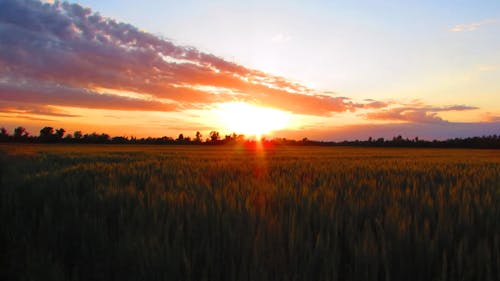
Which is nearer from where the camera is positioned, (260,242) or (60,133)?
(260,242)

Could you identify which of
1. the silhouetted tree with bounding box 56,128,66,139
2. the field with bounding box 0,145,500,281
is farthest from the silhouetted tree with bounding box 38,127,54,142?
the field with bounding box 0,145,500,281

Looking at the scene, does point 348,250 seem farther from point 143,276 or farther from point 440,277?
point 143,276

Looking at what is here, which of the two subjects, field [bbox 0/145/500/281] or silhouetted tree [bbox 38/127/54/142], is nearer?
field [bbox 0/145/500/281]

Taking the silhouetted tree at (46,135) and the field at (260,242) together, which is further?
the silhouetted tree at (46,135)

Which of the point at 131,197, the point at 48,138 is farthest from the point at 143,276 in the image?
the point at 48,138

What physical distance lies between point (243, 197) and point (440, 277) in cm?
163

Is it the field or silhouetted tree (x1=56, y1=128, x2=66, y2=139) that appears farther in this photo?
silhouetted tree (x1=56, y1=128, x2=66, y2=139)

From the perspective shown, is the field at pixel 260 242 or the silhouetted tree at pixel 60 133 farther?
the silhouetted tree at pixel 60 133

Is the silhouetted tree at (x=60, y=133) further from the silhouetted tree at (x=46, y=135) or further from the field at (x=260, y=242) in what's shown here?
the field at (x=260, y=242)

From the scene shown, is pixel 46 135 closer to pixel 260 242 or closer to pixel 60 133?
pixel 60 133

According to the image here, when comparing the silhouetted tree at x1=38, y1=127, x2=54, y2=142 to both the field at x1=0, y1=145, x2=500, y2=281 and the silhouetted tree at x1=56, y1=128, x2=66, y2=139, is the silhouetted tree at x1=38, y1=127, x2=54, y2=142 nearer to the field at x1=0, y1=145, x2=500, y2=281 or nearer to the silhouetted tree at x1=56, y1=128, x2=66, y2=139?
the silhouetted tree at x1=56, y1=128, x2=66, y2=139

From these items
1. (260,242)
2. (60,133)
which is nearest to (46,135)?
(60,133)

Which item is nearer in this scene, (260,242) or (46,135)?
(260,242)

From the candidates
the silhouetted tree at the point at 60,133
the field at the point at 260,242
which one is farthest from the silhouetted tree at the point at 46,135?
the field at the point at 260,242
